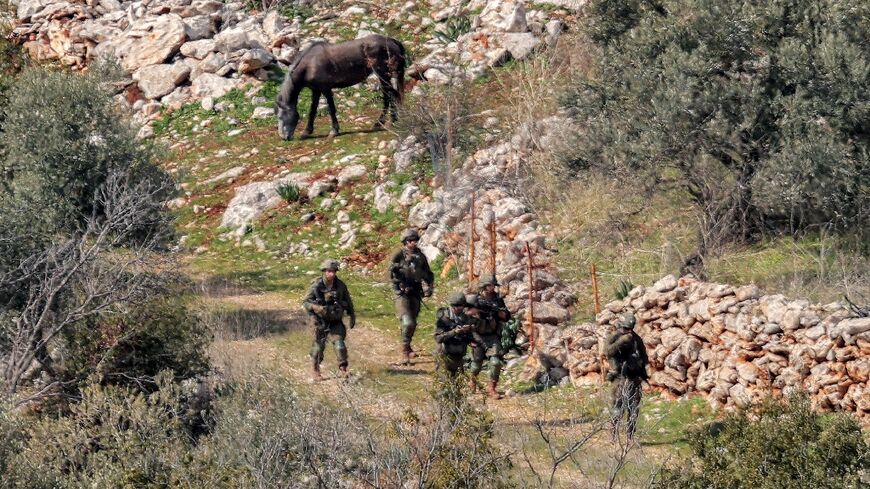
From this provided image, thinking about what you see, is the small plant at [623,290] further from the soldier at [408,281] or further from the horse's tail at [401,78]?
the horse's tail at [401,78]

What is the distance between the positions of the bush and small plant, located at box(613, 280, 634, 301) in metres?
7.09

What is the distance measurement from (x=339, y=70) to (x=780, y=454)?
66.3 feet

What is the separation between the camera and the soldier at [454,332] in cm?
1853

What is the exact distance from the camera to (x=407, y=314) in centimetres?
2070

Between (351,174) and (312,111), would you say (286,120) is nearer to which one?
(312,111)

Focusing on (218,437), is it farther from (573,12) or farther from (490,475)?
(573,12)

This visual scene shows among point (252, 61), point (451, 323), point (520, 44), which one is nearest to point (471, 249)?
point (451, 323)

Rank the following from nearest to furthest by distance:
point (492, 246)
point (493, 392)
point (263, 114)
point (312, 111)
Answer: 1. point (493, 392)
2. point (492, 246)
3. point (312, 111)
4. point (263, 114)

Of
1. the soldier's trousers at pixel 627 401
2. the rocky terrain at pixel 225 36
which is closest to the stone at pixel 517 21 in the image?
the rocky terrain at pixel 225 36

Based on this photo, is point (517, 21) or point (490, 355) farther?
point (517, 21)

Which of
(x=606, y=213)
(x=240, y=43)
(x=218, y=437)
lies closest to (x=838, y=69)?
(x=606, y=213)

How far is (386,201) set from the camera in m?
27.8

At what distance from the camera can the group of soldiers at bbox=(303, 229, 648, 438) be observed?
1706 centimetres

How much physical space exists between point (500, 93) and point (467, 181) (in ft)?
15.9
